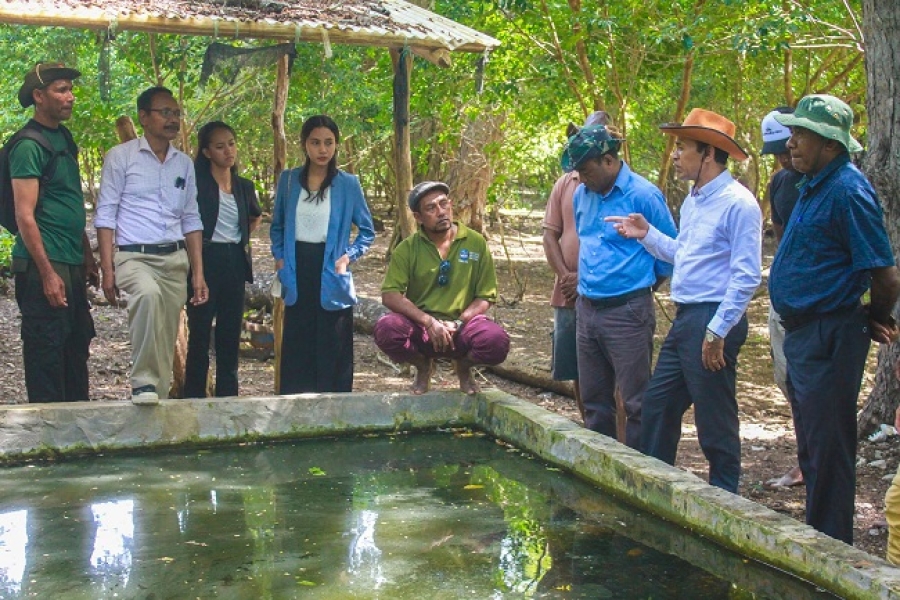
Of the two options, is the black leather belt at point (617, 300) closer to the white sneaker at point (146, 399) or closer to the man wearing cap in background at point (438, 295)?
the man wearing cap in background at point (438, 295)

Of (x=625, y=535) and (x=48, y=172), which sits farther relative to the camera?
(x=48, y=172)

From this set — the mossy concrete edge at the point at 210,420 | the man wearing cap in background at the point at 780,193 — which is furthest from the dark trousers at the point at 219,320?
the man wearing cap in background at the point at 780,193

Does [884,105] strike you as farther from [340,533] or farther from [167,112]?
[167,112]

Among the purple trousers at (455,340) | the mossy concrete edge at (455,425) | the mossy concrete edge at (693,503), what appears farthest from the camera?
the purple trousers at (455,340)

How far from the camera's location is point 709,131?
17.0ft

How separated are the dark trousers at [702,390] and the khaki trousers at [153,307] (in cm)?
277

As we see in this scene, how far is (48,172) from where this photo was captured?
633 cm

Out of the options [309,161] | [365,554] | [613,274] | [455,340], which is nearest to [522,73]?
[309,161]

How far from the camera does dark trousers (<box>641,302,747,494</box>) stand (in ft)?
16.9

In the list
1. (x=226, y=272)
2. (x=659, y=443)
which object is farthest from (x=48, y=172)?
(x=659, y=443)

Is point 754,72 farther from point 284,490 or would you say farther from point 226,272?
point 284,490

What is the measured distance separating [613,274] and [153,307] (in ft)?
8.37

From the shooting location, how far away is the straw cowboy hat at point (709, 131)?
5199mm

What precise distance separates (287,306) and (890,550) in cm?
401
